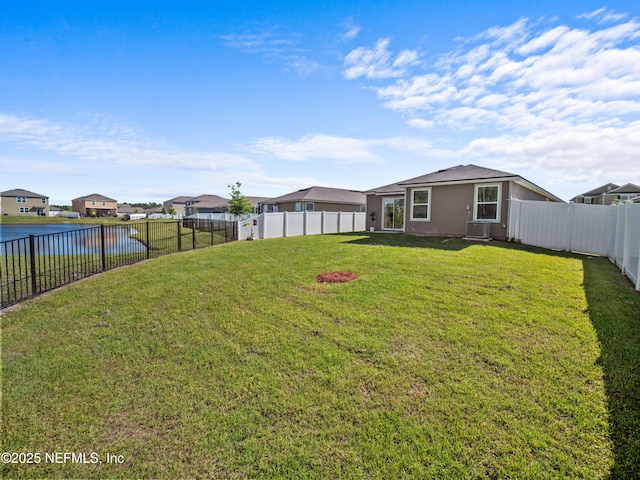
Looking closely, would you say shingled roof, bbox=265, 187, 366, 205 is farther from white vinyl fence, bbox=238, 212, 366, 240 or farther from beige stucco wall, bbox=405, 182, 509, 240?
beige stucco wall, bbox=405, 182, 509, 240

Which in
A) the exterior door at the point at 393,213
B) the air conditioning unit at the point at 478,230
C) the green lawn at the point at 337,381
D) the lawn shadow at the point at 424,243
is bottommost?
Answer: the green lawn at the point at 337,381

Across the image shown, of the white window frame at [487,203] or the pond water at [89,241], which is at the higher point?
the white window frame at [487,203]

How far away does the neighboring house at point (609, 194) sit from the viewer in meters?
39.9

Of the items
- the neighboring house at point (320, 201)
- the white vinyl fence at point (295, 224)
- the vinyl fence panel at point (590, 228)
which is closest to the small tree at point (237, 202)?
the neighboring house at point (320, 201)

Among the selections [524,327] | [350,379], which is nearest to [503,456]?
[350,379]

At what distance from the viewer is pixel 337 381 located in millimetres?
3219

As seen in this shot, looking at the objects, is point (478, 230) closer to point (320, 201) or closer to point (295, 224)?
point (295, 224)

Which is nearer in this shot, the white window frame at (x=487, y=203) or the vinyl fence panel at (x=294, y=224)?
the white window frame at (x=487, y=203)

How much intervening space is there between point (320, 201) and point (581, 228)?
21144 mm

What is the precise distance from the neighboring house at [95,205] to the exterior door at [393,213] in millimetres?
77494

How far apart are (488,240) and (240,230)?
1167 cm

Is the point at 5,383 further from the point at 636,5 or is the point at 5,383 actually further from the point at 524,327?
the point at 636,5

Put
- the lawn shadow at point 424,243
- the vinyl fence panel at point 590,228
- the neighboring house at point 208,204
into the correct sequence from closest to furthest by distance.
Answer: the vinyl fence panel at point 590,228 → the lawn shadow at point 424,243 → the neighboring house at point 208,204

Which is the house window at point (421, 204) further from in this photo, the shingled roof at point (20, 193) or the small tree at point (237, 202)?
the shingled roof at point (20, 193)
